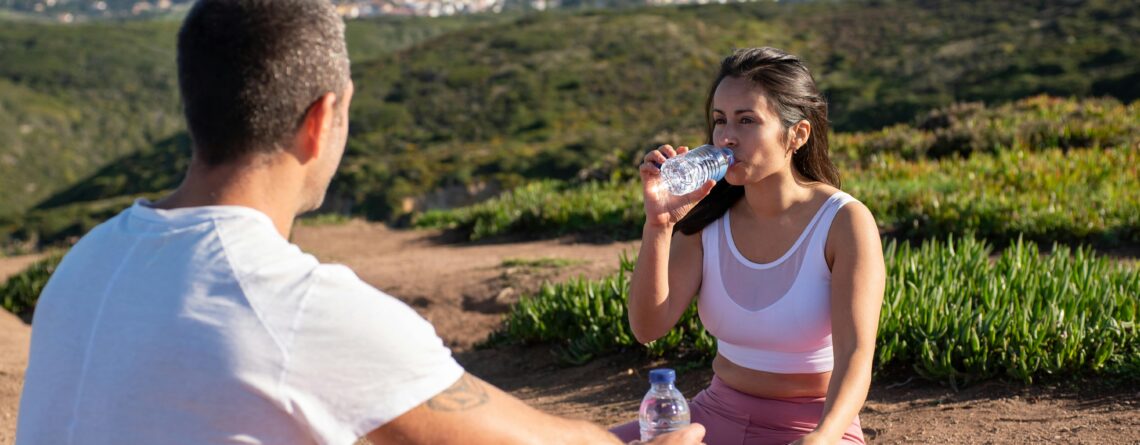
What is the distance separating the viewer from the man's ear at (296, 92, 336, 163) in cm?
186

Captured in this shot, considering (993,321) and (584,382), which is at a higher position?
(993,321)

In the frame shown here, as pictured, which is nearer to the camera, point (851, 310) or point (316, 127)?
point (316, 127)

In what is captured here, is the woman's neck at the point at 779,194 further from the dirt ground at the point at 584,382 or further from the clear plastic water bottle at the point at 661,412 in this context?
the dirt ground at the point at 584,382

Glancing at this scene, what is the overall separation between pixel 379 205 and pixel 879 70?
737 inches

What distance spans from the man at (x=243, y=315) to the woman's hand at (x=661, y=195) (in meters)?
1.30

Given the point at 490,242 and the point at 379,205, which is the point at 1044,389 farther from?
the point at 379,205

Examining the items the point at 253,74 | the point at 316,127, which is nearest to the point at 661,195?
the point at 316,127

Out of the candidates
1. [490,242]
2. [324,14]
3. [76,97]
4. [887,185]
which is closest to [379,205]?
[490,242]

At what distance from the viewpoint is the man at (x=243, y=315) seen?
65.4 inches

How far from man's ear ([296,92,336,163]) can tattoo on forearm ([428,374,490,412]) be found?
43cm

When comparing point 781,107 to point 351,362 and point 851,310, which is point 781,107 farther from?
point 351,362

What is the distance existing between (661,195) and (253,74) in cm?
157

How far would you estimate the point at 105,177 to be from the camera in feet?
143

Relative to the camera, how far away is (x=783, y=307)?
123 inches
